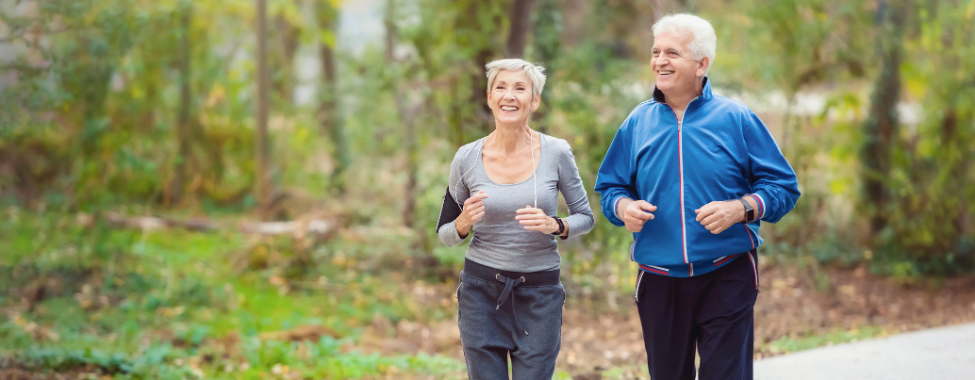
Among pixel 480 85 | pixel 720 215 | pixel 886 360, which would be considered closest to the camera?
pixel 720 215

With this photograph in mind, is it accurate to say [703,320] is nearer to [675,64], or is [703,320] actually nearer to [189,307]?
[675,64]

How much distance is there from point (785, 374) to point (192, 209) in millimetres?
9460

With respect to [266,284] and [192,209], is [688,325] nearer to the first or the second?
[266,284]

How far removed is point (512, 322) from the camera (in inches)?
119

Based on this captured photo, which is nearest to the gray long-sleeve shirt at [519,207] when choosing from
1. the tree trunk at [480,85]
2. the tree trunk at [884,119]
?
the tree trunk at [480,85]

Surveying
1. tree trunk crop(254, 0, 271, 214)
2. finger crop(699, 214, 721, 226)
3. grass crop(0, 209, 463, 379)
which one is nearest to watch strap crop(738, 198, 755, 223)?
finger crop(699, 214, 721, 226)

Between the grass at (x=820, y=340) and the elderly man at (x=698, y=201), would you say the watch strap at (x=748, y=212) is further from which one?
the grass at (x=820, y=340)

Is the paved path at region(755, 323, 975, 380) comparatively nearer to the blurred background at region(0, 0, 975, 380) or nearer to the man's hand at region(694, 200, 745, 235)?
the blurred background at region(0, 0, 975, 380)

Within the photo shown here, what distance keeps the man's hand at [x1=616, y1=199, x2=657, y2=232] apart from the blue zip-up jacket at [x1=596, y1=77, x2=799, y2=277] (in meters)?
0.11

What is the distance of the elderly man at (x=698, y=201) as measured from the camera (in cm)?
288

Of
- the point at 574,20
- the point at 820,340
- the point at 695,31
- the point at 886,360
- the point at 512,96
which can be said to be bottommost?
the point at 820,340

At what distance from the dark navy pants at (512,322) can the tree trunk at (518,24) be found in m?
4.29

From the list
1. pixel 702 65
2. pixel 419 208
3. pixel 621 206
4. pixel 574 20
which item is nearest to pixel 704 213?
pixel 621 206

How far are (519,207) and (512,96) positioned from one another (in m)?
0.41
